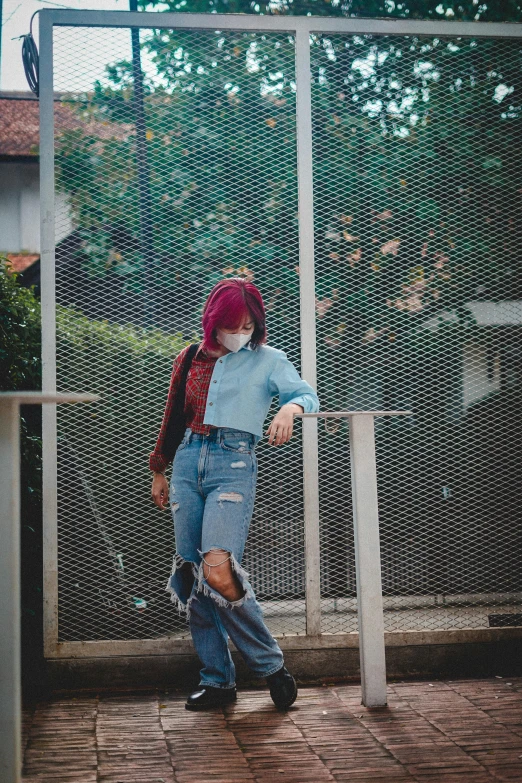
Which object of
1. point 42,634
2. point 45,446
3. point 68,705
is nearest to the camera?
point 68,705

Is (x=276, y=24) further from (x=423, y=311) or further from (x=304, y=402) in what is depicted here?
(x=304, y=402)

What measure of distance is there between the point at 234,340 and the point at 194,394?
0.32 m

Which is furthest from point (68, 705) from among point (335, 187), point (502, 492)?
point (335, 187)

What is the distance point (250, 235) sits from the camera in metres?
4.52

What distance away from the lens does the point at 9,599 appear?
8.38 feet

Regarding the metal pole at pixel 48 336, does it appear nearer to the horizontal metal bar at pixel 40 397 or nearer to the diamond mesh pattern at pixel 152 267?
the diamond mesh pattern at pixel 152 267

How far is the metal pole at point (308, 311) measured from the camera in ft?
14.5

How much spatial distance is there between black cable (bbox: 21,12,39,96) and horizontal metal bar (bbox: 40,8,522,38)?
28 cm

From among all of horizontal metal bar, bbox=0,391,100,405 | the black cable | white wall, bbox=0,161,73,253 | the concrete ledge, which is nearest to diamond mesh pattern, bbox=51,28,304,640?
the concrete ledge

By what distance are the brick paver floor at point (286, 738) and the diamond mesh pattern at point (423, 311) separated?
2.13 ft

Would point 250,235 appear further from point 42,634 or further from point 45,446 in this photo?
point 42,634

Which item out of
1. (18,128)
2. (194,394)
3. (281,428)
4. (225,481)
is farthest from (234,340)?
(18,128)

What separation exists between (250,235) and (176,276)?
0.43 m

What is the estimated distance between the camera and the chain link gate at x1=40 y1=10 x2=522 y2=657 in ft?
14.4
